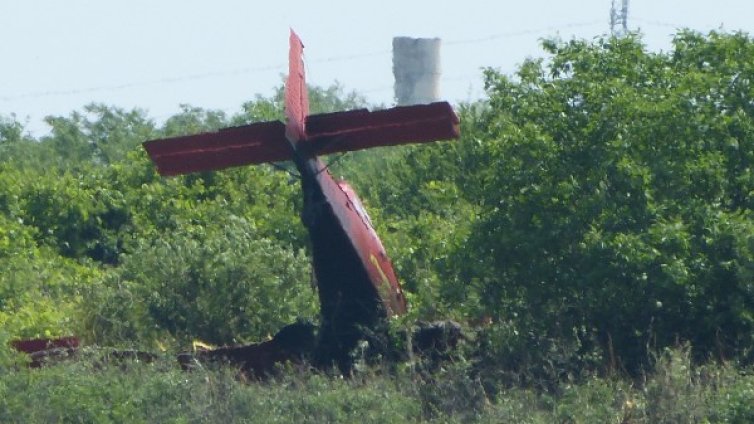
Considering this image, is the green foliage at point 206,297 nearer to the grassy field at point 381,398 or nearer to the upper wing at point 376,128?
the upper wing at point 376,128

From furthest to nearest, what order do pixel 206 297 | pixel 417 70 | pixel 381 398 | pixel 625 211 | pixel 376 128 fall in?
1. pixel 417 70
2. pixel 206 297
3. pixel 376 128
4. pixel 625 211
5. pixel 381 398

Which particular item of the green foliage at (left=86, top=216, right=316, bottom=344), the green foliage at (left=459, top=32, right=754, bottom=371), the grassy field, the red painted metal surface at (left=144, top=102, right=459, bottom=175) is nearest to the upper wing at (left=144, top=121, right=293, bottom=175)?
the red painted metal surface at (left=144, top=102, right=459, bottom=175)

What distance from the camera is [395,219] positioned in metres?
22.0

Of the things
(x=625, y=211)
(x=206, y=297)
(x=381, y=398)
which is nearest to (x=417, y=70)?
(x=206, y=297)

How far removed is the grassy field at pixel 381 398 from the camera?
10.2 m

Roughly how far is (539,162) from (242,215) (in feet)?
30.9

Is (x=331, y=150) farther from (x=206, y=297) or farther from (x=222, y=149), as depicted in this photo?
(x=206, y=297)

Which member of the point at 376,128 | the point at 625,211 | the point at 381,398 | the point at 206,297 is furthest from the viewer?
the point at 206,297

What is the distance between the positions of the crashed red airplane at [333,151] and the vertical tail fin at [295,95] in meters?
0.01

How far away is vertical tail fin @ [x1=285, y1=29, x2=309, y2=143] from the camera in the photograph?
13.8 metres

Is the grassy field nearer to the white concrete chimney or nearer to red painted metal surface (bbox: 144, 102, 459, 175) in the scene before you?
red painted metal surface (bbox: 144, 102, 459, 175)

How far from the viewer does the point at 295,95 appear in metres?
14.2

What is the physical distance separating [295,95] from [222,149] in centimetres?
90

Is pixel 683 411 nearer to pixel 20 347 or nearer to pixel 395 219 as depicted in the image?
pixel 20 347
